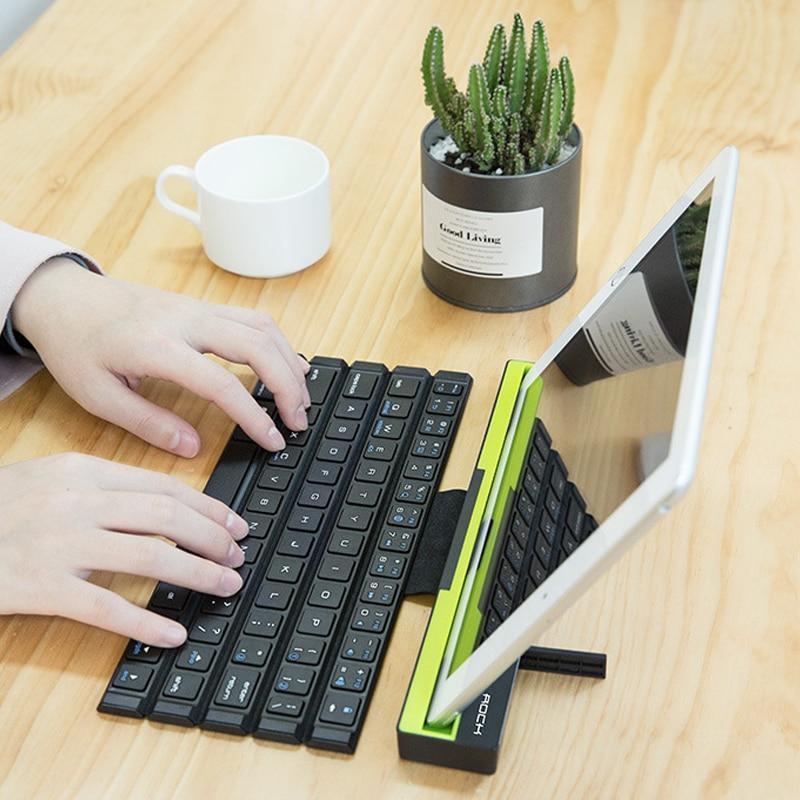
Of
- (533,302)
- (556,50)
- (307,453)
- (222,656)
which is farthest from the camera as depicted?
(556,50)

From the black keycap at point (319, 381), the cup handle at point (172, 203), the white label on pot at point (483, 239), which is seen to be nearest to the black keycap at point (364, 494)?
the black keycap at point (319, 381)

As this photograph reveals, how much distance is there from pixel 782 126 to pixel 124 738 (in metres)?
0.91

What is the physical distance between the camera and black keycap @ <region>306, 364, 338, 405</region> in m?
0.91

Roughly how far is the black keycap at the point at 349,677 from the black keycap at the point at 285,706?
0.02 meters

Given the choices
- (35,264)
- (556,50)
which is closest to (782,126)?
(556,50)

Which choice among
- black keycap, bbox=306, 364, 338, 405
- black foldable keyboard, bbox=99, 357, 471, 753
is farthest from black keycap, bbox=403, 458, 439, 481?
black keycap, bbox=306, 364, 338, 405

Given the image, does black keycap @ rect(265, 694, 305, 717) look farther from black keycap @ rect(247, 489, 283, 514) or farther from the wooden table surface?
black keycap @ rect(247, 489, 283, 514)

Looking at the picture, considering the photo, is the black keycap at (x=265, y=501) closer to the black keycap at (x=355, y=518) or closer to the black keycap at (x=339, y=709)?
the black keycap at (x=355, y=518)

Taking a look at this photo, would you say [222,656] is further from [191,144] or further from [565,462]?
[191,144]

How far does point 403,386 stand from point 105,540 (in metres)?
0.27

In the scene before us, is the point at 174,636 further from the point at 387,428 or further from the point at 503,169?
the point at 503,169

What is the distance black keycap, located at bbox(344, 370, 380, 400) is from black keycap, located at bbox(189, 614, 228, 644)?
0.23m

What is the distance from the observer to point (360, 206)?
1141mm

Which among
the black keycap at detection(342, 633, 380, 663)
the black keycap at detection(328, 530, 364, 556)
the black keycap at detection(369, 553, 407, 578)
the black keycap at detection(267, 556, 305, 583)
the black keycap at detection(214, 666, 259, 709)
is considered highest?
the black keycap at detection(214, 666, 259, 709)
